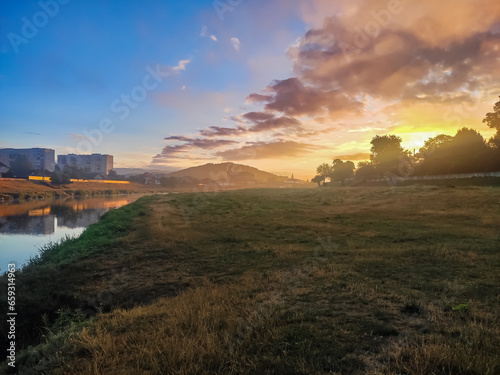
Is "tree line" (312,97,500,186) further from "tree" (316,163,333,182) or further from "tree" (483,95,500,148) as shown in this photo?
"tree" (316,163,333,182)

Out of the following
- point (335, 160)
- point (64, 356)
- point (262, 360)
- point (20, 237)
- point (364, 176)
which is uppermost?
point (335, 160)

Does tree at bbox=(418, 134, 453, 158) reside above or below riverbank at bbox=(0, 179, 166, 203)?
above

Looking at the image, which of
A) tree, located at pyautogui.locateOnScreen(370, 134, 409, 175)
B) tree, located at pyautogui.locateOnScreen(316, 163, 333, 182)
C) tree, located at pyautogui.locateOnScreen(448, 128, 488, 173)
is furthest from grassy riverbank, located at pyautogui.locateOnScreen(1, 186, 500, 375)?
tree, located at pyautogui.locateOnScreen(316, 163, 333, 182)

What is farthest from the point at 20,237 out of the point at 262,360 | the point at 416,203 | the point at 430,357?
the point at 416,203

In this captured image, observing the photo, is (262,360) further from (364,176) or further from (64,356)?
(364,176)

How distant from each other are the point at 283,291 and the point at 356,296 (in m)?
2.20

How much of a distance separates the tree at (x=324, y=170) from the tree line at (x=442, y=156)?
33.8 metres

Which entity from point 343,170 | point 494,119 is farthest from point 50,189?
point 494,119

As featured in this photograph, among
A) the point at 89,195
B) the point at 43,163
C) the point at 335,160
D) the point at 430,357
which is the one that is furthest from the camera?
the point at 43,163

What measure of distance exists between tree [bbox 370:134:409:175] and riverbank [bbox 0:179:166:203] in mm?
104372

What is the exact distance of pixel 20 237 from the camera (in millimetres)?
29266

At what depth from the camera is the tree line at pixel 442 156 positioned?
169 feet

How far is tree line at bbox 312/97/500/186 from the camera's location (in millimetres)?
51438

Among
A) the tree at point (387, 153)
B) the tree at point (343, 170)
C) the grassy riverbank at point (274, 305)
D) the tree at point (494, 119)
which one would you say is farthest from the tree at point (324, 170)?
the grassy riverbank at point (274, 305)
